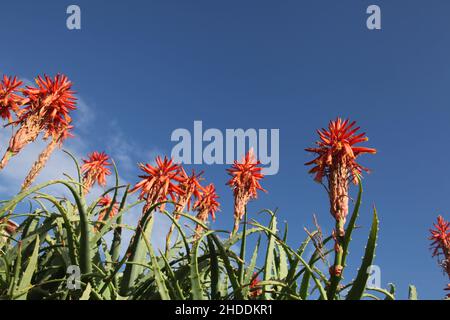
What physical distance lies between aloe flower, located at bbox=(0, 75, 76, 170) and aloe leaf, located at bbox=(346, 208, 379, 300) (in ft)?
8.90

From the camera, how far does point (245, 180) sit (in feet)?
12.4

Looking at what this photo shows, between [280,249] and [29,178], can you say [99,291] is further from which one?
[29,178]

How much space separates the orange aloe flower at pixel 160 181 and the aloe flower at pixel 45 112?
1.05 meters

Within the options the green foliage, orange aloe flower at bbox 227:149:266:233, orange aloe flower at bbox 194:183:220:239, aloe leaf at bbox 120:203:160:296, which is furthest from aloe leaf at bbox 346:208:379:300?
orange aloe flower at bbox 194:183:220:239

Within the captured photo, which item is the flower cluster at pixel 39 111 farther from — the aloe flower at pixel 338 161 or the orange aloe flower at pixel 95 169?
the aloe flower at pixel 338 161

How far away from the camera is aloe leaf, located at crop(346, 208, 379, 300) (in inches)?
63.0

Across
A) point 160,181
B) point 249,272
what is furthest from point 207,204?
point 249,272

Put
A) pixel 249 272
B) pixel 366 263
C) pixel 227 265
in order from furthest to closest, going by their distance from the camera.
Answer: pixel 249 272, pixel 227 265, pixel 366 263

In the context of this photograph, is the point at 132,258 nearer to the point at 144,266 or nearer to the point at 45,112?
the point at 144,266

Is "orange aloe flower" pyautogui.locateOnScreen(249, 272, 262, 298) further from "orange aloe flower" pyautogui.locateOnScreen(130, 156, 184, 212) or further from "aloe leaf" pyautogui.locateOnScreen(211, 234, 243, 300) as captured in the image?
"orange aloe flower" pyautogui.locateOnScreen(130, 156, 184, 212)

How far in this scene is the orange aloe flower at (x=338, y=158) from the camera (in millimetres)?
2086

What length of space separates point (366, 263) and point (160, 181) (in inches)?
67.0
